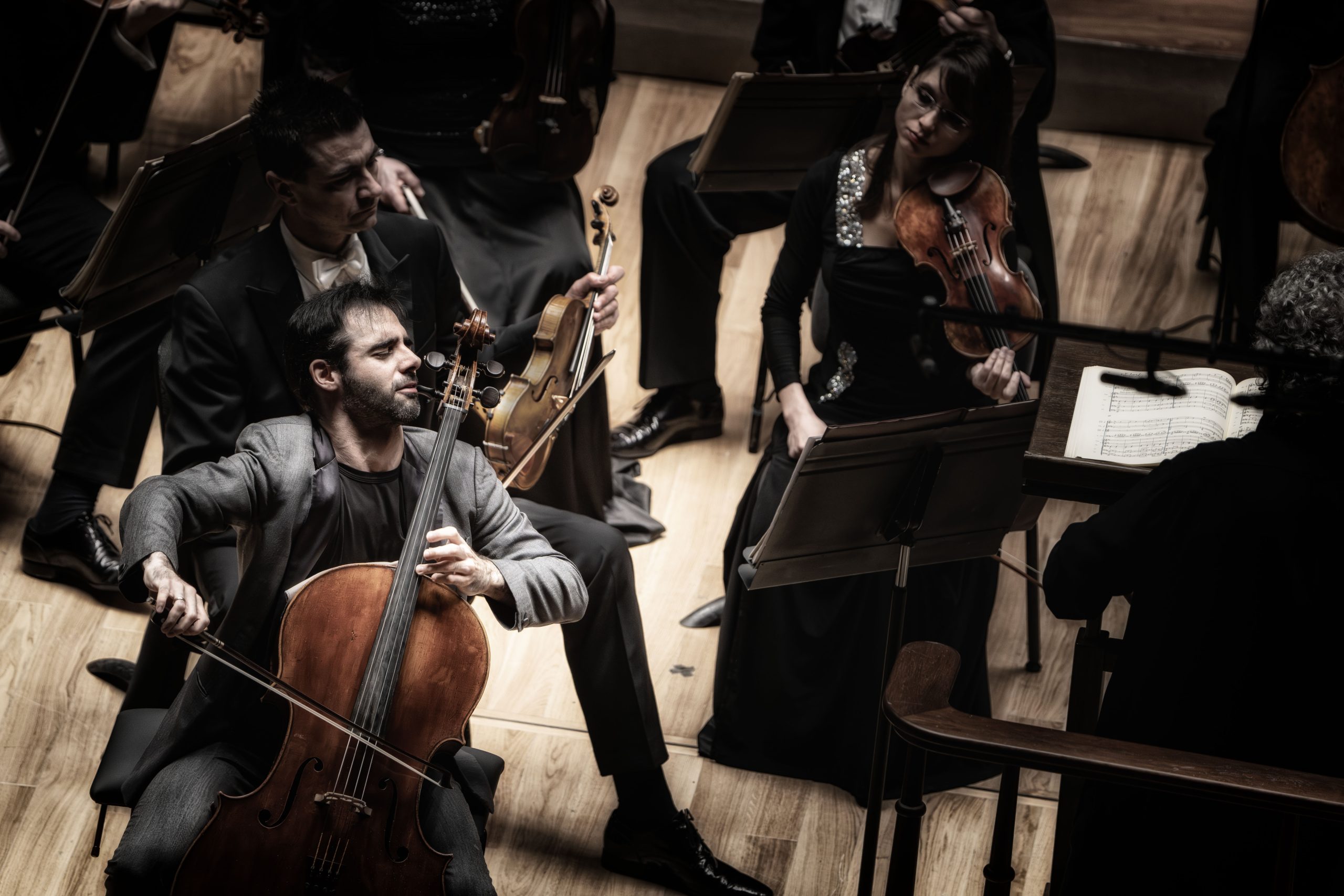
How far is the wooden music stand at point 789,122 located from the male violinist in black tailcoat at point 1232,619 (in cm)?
138

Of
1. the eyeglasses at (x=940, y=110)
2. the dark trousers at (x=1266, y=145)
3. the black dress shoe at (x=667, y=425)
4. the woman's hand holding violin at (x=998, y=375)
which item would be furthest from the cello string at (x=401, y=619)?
the dark trousers at (x=1266, y=145)

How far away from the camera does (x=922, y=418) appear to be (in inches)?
84.7

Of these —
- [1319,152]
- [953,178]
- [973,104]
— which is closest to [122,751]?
[953,178]

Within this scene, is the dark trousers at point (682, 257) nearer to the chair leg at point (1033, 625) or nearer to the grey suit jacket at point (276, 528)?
the chair leg at point (1033, 625)

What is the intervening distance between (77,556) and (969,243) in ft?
6.41

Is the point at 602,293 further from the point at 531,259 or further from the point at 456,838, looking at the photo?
the point at 456,838

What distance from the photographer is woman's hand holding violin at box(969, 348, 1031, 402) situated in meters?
2.59

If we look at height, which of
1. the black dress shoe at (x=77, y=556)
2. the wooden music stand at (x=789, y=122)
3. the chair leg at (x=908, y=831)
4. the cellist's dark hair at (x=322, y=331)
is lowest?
the chair leg at (x=908, y=831)

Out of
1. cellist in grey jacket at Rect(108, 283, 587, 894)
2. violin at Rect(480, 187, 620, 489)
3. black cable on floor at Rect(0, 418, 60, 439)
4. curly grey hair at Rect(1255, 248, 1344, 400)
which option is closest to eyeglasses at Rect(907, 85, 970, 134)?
Result: violin at Rect(480, 187, 620, 489)

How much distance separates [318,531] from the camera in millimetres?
2137

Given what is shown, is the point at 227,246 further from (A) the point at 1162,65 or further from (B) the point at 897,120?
(A) the point at 1162,65

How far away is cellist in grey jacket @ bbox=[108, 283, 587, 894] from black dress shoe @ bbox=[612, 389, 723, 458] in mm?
1326

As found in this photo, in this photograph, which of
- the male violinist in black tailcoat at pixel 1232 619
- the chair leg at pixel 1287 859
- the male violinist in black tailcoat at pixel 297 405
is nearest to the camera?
the chair leg at pixel 1287 859

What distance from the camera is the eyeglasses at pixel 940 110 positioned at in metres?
2.64
